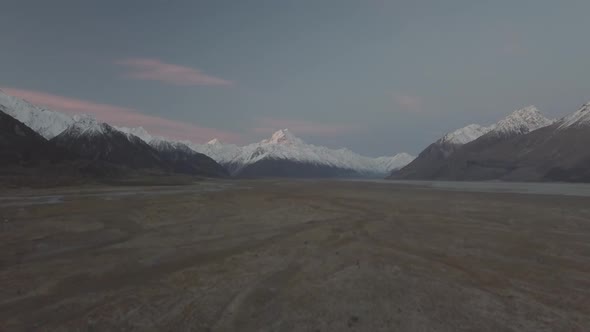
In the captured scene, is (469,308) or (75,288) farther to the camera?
(75,288)

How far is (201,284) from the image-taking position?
1631 centimetres

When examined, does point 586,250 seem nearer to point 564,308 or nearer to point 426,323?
point 564,308

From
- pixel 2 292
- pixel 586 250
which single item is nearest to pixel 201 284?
pixel 2 292

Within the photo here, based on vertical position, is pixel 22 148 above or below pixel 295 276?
above

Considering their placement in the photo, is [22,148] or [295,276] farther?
[22,148]

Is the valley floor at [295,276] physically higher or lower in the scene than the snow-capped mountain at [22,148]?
lower

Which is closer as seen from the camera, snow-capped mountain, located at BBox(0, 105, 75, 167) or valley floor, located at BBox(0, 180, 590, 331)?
valley floor, located at BBox(0, 180, 590, 331)

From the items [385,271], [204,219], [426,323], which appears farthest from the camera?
[204,219]

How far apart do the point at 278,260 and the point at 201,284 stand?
611 centimetres

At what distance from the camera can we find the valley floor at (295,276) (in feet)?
40.7

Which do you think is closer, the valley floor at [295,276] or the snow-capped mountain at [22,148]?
the valley floor at [295,276]

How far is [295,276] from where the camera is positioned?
17.8m

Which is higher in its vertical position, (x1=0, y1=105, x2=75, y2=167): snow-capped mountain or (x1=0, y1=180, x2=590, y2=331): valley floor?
(x1=0, y1=105, x2=75, y2=167): snow-capped mountain

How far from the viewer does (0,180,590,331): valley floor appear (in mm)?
12414
